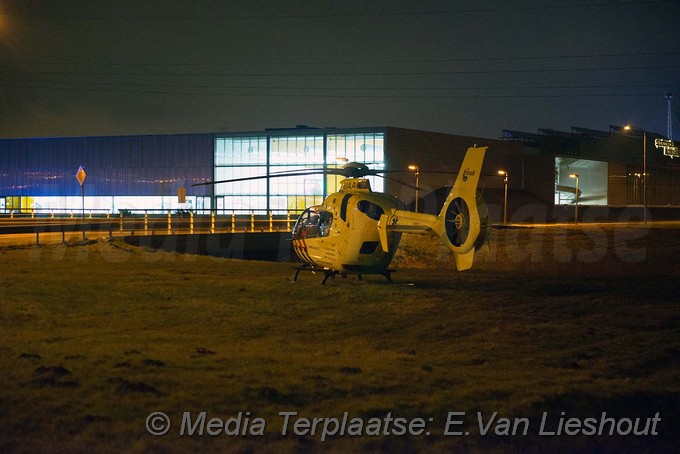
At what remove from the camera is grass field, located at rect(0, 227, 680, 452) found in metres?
8.01

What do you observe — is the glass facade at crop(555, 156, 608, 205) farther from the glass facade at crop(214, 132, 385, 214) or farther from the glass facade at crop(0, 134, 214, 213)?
the glass facade at crop(0, 134, 214, 213)

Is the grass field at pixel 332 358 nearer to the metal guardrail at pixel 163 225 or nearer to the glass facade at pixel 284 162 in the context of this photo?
the metal guardrail at pixel 163 225

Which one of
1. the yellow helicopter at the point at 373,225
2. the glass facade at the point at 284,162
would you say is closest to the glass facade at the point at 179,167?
the glass facade at the point at 284,162

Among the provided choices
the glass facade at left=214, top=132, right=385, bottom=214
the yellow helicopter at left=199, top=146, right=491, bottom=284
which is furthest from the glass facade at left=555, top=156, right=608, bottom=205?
the yellow helicopter at left=199, top=146, right=491, bottom=284

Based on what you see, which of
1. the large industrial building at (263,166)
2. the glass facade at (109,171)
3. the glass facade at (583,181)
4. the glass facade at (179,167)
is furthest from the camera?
the glass facade at (583,181)

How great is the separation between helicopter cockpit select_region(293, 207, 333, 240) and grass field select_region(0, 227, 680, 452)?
4.37ft

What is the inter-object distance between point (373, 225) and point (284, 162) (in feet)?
207

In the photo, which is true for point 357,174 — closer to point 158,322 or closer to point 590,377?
point 158,322

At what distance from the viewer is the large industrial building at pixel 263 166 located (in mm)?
79625

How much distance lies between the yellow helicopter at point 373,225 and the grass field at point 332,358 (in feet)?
2.22

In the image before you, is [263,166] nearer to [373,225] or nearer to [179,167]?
[179,167]

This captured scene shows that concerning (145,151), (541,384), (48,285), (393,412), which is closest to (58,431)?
(393,412)

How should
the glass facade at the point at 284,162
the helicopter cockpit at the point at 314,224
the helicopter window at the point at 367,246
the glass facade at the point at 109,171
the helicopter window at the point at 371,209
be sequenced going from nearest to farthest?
the helicopter window at the point at 371,209 → the helicopter window at the point at 367,246 → the helicopter cockpit at the point at 314,224 → the glass facade at the point at 284,162 → the glass facade at the point at 109,171

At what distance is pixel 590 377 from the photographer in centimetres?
1066
